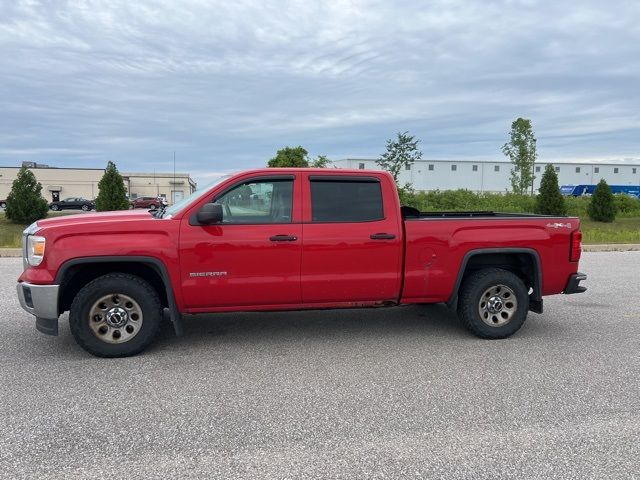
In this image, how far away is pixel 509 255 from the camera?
19.8ft

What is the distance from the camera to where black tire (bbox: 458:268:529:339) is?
5.77m

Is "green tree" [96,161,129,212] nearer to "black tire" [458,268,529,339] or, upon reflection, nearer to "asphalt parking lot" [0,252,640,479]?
"asphalt parking lot" [0,252,640,479]

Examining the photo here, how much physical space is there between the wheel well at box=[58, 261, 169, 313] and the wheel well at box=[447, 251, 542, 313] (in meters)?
3.15

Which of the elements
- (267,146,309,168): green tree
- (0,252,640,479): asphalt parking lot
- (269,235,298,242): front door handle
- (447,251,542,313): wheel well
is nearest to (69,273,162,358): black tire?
(0,252,640,479): asphalt parking lot

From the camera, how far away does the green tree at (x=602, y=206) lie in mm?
30219

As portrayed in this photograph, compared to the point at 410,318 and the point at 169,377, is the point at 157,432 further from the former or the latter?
the point at 410,318

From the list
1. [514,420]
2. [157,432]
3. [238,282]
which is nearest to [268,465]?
[157,432]

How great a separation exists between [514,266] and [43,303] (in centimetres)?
499

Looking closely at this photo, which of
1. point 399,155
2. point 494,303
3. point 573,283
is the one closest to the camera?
point 494,303

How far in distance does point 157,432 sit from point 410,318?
157 inches

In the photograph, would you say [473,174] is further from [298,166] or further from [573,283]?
[573,283]

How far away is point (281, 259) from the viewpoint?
5230mm

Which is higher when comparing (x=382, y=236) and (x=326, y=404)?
(x=382, y=236)

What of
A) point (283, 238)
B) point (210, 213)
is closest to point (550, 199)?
point (283, 238)
